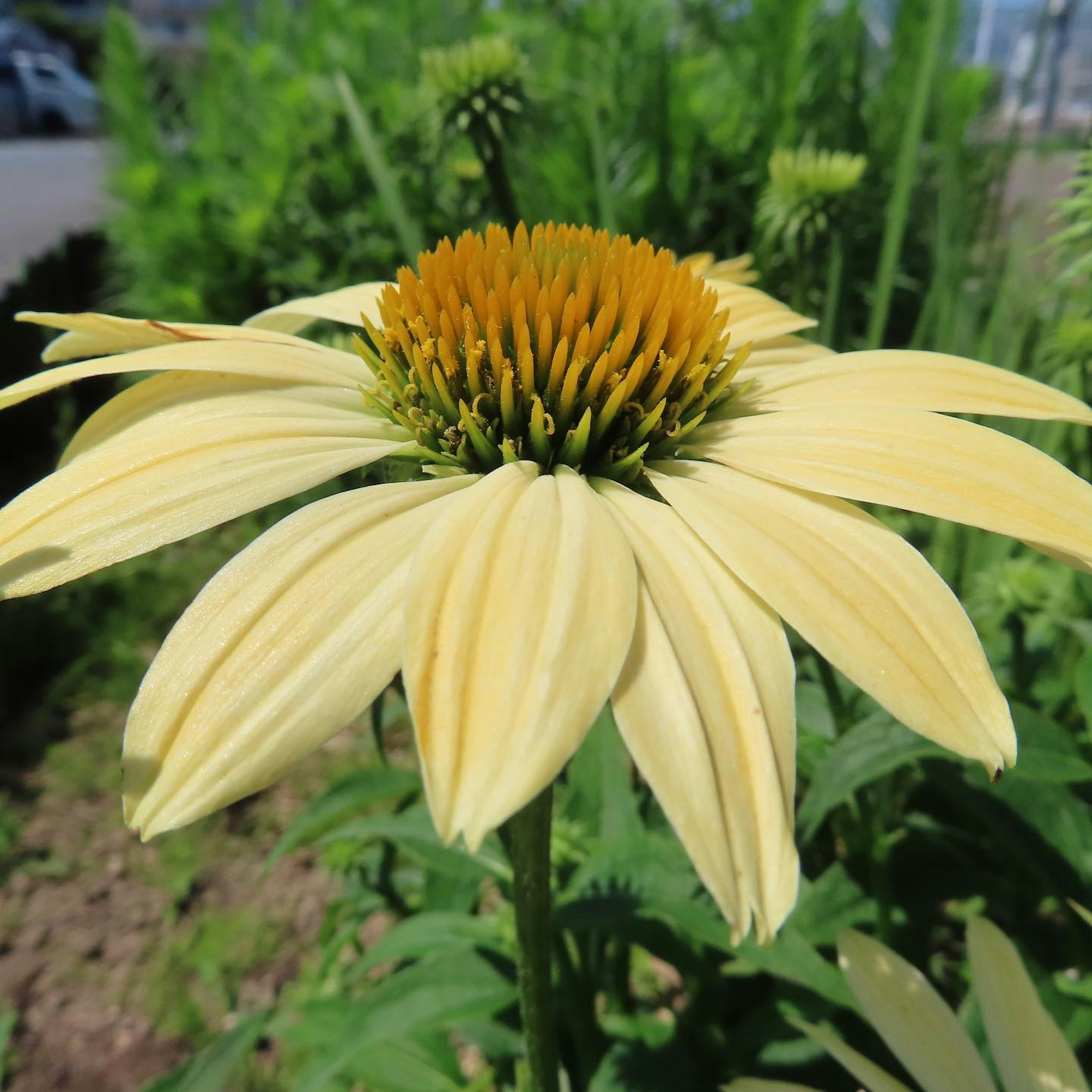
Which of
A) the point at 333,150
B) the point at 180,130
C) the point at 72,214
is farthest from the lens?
the point at 72,214

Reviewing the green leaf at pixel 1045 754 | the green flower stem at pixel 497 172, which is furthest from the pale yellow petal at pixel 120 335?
the green leaf at pixel 1045 754

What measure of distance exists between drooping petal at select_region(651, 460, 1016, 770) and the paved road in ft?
13.2

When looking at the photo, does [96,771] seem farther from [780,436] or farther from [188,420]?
[780,436]

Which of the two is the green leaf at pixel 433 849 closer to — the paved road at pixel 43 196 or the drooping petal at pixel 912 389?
the drooping petal at pixel 912 389

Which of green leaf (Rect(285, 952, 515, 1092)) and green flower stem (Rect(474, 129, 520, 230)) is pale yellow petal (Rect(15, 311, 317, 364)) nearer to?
green flower stem (Rect(474, 129, 520, 230))

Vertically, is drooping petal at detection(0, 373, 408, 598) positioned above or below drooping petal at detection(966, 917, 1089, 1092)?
above

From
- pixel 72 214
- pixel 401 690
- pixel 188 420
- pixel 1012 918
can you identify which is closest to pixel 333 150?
pixel 401 690

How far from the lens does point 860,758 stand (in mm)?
808

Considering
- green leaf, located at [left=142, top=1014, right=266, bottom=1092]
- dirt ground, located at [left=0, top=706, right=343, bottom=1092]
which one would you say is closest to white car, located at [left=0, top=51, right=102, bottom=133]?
dirt ground, located at [left=0, top=706, right=343, bottom=1092]

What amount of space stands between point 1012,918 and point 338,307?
39.4 inches

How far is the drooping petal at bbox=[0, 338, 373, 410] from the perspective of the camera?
685 millimetres

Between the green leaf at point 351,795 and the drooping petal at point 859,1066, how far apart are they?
1.64 feet

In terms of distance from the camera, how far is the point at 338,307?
90 centimetres

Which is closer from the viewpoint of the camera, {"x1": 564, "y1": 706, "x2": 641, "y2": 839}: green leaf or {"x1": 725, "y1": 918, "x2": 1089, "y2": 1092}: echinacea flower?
{"x1": 725, "y1": 918, "x2": 1089, "y2": 1092}: echinacea flower
